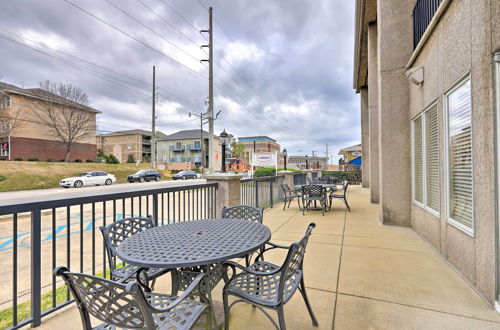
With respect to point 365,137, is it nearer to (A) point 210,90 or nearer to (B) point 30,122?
(A) point 210,90

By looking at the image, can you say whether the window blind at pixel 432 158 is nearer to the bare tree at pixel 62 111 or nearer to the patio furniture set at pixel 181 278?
the patio furniture set at pixel 181 278

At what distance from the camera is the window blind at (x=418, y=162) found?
4704mm

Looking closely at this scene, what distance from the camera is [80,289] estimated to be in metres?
1.16

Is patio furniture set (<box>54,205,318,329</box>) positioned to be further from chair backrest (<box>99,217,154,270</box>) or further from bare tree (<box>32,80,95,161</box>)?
bare tree (<box>32,80,95,161</box>)

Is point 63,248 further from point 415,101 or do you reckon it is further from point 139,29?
point 139,29

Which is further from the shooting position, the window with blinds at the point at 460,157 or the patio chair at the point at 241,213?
the patio chair at the point at 241,213

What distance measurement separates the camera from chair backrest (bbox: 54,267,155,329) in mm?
1088

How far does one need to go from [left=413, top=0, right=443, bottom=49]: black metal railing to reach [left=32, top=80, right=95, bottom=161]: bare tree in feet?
117

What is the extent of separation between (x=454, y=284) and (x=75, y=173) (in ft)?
95.1

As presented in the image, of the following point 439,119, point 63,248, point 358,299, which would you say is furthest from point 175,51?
point 358,299

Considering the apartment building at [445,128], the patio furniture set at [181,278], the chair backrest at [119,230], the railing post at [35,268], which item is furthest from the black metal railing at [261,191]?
the railing post at [35,268]

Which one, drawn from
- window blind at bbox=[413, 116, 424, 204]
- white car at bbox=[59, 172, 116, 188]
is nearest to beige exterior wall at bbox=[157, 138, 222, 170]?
white car at bbox=[59, 172, 116, 188]

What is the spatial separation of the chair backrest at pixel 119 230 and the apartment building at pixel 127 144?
5378 cm

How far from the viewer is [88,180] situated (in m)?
21.2
